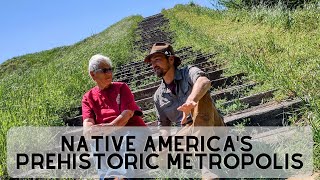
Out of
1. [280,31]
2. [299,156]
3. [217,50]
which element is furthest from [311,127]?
[280,31]

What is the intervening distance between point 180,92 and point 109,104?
0.65m

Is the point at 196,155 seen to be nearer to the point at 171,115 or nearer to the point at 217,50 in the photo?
the point at 171,115

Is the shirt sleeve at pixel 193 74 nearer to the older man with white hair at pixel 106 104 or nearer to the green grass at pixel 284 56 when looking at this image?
the older man with white hair at pixel 106 104

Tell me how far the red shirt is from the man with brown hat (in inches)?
9.8

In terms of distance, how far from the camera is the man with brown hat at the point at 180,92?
3.66m

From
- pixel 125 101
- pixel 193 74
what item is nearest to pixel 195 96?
pixel 193 74

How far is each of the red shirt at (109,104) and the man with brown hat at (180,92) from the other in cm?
25

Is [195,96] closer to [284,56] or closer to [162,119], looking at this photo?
[162,119]

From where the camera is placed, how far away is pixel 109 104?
439 centimetres

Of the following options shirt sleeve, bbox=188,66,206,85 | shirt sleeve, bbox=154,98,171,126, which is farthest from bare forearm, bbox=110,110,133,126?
shirt sleeve, bbox=188,66,206,85

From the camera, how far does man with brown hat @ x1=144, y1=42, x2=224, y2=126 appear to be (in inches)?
144

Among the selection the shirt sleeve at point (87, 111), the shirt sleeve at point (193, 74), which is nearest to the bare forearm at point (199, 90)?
the shirt sleeve at point (193, 74)

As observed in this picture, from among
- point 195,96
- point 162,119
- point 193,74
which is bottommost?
point 162,119

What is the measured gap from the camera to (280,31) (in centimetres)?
964
